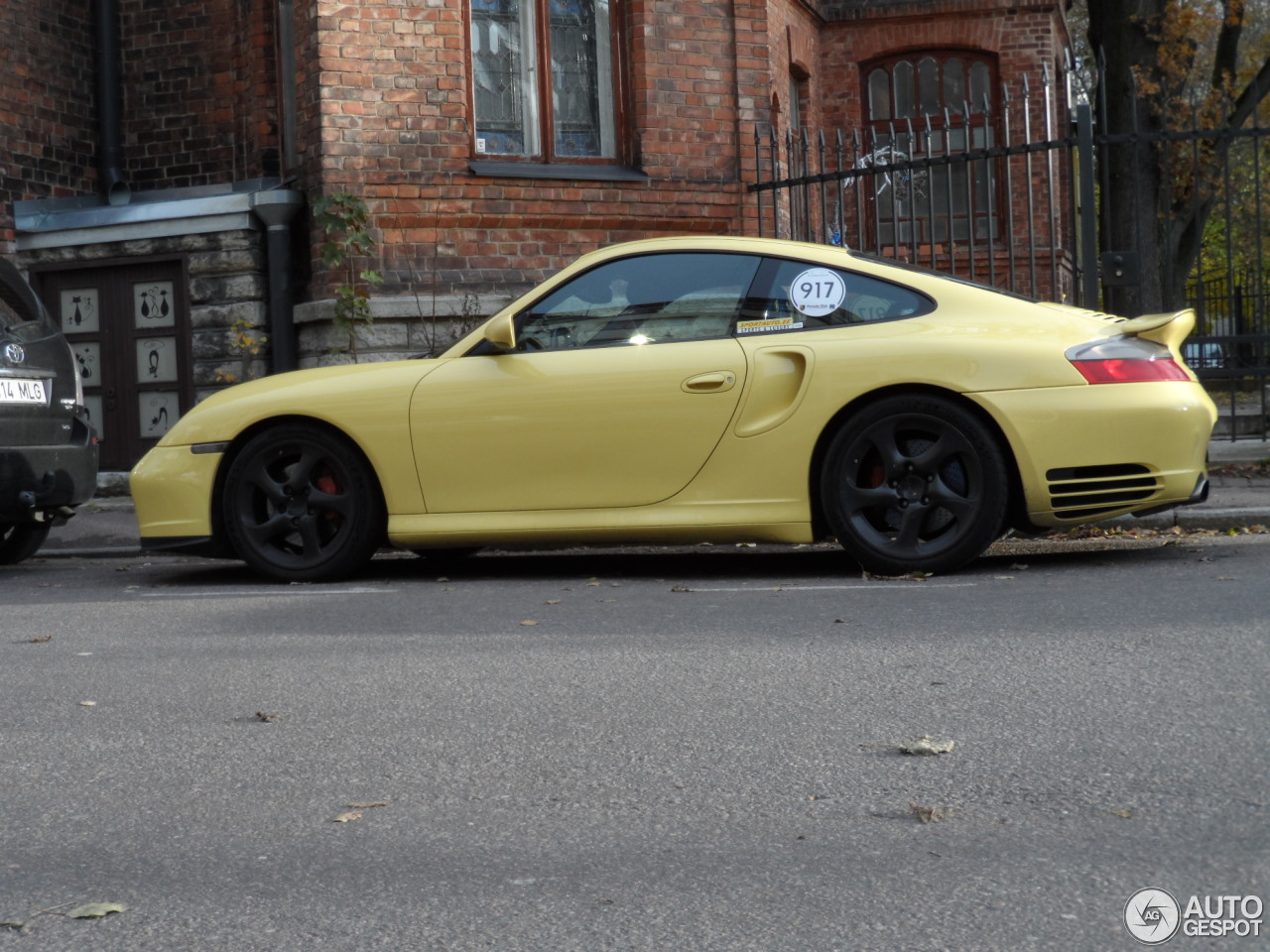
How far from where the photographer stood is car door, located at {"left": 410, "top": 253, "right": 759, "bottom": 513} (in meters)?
6.80

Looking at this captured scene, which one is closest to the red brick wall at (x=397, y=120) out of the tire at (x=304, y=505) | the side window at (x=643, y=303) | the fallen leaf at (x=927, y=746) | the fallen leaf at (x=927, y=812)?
the tire at (x=304, y=505)

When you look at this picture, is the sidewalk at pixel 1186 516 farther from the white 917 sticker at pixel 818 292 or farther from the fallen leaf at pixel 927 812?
the fallen leaf at pixel 927 812

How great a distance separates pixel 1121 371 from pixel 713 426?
→ 5.58 feet

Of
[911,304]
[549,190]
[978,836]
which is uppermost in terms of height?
[549,190]

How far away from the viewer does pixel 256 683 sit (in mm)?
4883

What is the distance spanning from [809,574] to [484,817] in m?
3.86

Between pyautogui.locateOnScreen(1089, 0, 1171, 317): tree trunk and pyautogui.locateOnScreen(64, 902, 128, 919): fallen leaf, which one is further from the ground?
pyautogui.locateOnScreen(1089, 0, 1171, 317): tree trunk

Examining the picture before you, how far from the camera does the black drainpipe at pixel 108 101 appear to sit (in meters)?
14.0

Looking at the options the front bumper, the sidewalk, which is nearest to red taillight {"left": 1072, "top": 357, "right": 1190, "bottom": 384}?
the sidewalk

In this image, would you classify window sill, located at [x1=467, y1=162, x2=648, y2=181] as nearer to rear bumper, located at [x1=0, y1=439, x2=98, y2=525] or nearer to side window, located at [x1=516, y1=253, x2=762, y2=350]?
rear bumper, located at [x1=0, y1=439, x2=98, y2=525]

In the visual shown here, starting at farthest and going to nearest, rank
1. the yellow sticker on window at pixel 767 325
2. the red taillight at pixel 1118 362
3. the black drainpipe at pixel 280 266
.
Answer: the black drainpipe at pixel 280 266, the yellow sticker on window at pixel 767 325, the red taillight at pixel 1118 362

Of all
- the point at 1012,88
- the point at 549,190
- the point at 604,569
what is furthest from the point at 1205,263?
the point at 604,569

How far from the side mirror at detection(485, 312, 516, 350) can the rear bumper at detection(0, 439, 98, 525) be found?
2.78m

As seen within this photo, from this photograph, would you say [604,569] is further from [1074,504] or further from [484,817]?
[484,817]
